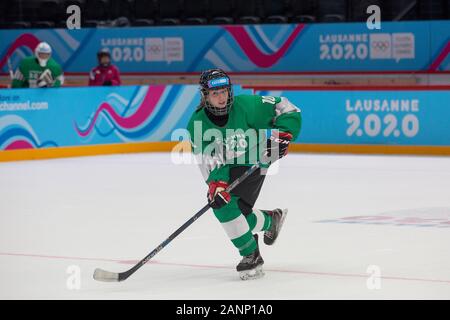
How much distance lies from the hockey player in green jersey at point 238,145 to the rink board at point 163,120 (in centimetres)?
879

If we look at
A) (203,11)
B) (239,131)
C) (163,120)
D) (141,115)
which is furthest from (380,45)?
(239,131)

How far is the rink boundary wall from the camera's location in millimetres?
16156

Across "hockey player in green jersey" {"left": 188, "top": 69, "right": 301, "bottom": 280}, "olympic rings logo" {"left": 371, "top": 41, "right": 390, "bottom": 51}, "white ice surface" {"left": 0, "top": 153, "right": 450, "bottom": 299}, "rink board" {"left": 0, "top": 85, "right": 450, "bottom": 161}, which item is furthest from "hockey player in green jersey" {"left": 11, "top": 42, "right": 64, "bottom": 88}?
"hockey player in green jersey" {"left": 188, "top": 69, "right": 301, "bottom": 280}

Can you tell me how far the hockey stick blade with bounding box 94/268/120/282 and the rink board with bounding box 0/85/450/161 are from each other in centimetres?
897

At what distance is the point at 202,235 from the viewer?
922 centimetres

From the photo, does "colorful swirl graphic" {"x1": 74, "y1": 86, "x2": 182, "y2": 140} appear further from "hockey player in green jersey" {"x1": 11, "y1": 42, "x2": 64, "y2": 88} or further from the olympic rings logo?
the olympic rings logo

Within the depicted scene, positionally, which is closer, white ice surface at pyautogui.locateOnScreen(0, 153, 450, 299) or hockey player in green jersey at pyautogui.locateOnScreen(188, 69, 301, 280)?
white ice surface at pyautogui.locateOnScreen(0, 153, 450, 299)

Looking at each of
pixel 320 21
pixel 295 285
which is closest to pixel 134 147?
pixel 320 21

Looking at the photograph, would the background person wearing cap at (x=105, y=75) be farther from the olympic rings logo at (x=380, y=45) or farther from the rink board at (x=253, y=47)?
the olympic rings logo at (x=380, y=45)

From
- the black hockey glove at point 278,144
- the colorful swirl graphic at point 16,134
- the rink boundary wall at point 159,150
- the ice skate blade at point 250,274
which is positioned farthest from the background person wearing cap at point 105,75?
the ice skate blade at point 250,274

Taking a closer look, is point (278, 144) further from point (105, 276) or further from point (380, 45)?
point (380, 45)

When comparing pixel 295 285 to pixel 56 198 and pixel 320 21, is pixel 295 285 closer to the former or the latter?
pixel 56 198

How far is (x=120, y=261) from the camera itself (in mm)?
8031

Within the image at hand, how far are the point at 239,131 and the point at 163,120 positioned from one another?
33.8 feet
